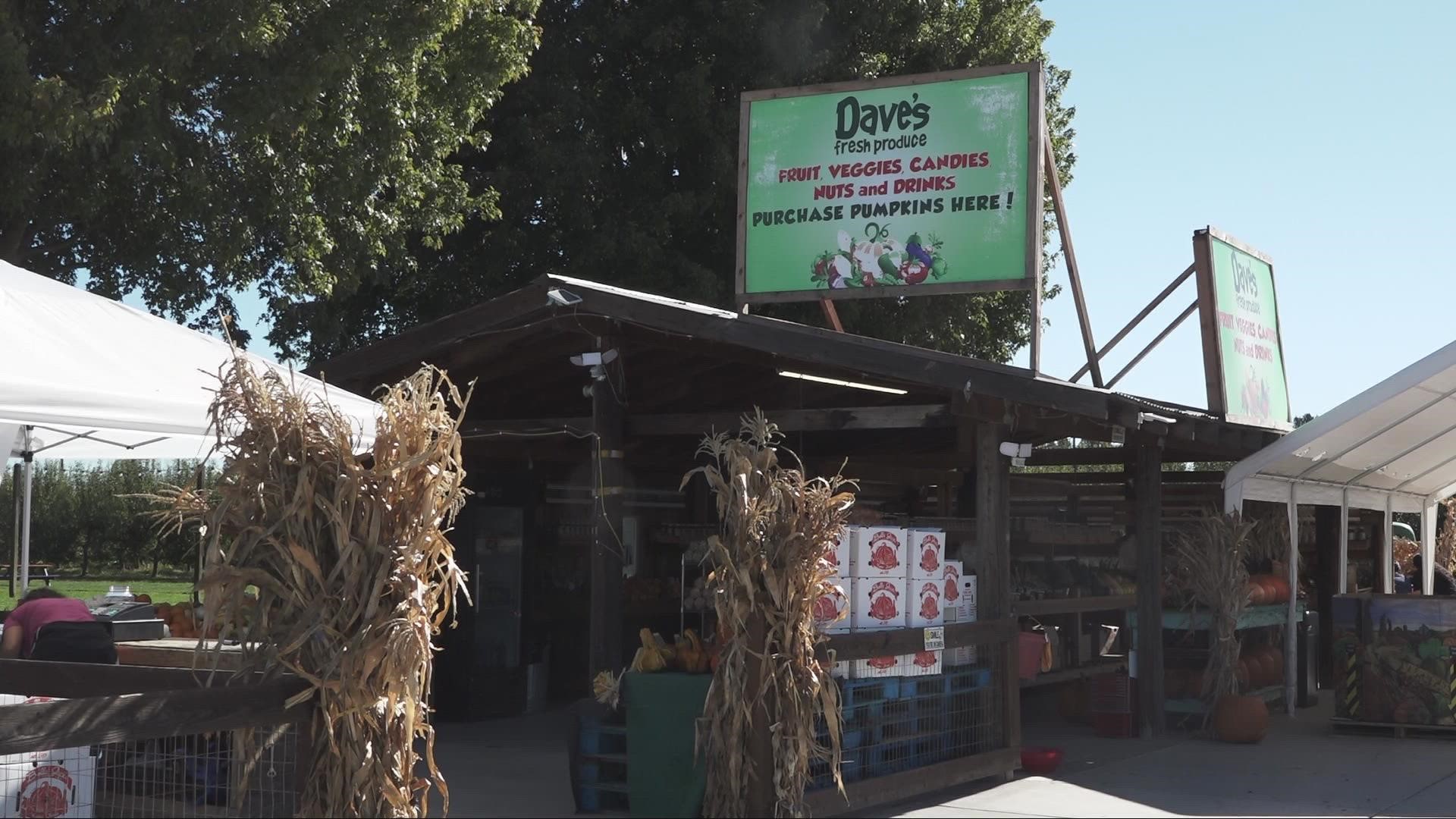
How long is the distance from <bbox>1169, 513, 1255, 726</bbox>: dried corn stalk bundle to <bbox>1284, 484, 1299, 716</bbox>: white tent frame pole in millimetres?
914

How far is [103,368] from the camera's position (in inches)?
241

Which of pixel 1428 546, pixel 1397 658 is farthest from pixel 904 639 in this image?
pixel 1428 546

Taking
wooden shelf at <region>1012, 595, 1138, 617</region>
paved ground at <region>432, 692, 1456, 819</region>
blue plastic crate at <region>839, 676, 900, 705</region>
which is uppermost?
wooden shelf at <region>1012, 595, 1138, 617</region>

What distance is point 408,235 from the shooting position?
1989 cm

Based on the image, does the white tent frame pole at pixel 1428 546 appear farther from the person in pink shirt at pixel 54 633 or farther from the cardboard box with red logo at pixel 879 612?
the person in pink shirt at pixel 54 633

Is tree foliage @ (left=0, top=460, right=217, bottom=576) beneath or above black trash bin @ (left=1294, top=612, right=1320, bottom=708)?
above

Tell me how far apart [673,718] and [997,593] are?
2.73m

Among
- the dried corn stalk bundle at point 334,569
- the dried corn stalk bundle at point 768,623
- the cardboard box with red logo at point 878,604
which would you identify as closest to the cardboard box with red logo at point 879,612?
the cardboard box with red logo at point 878,604

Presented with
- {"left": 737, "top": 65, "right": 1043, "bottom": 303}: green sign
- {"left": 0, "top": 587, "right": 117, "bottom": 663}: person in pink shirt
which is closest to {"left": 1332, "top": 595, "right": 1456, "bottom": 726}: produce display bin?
{"left": 737, "top": 65, "right": 1043, "bottom": 303}: green sign

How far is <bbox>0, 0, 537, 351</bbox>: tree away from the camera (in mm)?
13055

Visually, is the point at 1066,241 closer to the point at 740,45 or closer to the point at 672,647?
the point at 672,647

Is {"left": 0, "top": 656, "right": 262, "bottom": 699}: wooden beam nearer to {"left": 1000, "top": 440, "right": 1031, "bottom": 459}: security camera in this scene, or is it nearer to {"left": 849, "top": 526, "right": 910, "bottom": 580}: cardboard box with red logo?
{"left": 849, "top": 526, "right": 910, "bottom": 580}: cardboard box with red logo

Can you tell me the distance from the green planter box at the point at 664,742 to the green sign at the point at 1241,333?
676 centimetres

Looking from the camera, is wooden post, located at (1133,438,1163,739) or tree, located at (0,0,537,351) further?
tree, located at (0,0,537,351)
